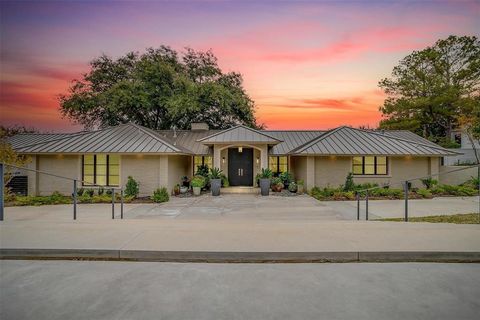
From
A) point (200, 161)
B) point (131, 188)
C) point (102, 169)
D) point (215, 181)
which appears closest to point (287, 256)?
point (131, 188)

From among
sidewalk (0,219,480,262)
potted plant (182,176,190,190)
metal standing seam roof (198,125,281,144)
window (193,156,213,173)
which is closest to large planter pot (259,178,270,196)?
metal standing seam roof (198,125,281,144)

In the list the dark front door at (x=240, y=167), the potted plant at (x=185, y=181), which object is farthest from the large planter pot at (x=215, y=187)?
the potted plant at (x=185, y=181)

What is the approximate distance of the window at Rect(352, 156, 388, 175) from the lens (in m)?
19.6

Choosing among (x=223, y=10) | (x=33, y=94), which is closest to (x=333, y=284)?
(x=223, y=10)

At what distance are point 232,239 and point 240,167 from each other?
15.0 metres

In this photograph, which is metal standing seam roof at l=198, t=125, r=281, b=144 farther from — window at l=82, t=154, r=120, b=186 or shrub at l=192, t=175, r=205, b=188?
window at l=82, t=154, r=120, b=186

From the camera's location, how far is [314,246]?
593 centimetres

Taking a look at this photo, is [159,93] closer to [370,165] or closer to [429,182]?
[370,165]

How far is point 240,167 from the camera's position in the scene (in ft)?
70.4

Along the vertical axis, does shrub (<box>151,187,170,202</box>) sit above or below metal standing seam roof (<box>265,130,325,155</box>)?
below

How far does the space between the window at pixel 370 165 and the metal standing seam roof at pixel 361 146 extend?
938 millimetres

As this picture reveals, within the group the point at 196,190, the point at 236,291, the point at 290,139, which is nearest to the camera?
the point at 236,291

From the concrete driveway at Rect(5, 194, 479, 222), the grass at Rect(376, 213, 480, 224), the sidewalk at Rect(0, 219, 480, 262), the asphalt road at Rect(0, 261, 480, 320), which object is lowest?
the concrete driveway at Rect(5, 194, 479, 222)

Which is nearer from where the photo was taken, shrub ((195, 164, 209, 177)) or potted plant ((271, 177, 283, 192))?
potted plant ((271, 177, 283, 192))
